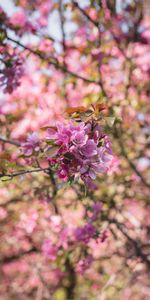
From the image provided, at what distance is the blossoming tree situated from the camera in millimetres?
1579

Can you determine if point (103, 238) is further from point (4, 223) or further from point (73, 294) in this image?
point (73, 294)

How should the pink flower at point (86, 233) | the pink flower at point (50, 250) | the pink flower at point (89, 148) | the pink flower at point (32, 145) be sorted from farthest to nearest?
the pink flower at point (50, 250)
the pink flower at point (86, 233)
the pink flower at point (32, 145)
the pink flower at point (89, 148)

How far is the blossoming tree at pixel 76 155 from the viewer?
1.58 meters

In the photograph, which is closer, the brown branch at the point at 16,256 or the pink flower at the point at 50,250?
the pink flower at the point at 50,250

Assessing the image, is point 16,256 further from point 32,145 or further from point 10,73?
point 32,145

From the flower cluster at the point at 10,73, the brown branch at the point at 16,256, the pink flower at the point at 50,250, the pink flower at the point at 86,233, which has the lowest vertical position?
the brown branch at the point at 16,256

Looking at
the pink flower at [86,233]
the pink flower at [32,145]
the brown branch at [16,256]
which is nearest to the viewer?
the pink flower at [32,145]

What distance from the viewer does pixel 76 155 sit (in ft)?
4.86

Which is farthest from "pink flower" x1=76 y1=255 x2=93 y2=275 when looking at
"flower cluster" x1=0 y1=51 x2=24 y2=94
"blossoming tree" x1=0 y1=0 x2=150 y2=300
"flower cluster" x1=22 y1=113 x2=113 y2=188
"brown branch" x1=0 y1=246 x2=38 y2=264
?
"brown branch" x1=0 y1=246 x2=38 y2=264

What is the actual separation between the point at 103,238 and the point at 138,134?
1.81m

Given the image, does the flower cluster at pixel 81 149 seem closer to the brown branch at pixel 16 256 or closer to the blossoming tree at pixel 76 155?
the blossoming tree at pixel 76 155

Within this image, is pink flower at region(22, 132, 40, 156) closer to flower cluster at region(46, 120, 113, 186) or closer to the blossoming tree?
the blossoming tree

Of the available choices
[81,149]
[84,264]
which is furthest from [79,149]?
[84,264]

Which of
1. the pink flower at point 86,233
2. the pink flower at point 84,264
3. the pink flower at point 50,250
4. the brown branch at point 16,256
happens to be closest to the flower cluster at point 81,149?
the pink flower at point 86,233
